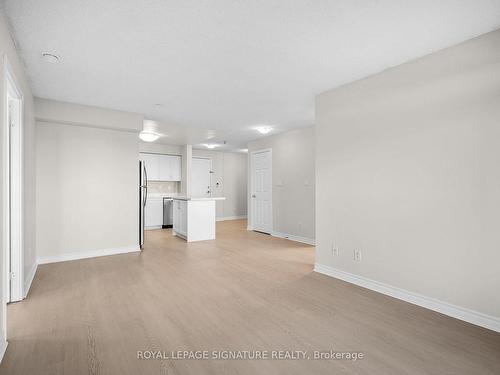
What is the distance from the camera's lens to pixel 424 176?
110 inches

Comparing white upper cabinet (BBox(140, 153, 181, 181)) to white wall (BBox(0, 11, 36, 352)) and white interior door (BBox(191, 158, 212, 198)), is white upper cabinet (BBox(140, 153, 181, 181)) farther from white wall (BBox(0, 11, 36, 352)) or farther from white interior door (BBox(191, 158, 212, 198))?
white wall (BBox(0, 11, 36, 352))

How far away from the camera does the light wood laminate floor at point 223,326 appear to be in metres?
1.85

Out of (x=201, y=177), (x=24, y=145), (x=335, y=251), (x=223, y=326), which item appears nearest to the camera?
(x=223, y=326)

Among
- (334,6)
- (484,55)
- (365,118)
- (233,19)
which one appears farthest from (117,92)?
(484,55)

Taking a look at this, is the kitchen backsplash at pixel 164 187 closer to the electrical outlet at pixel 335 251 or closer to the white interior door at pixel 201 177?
the white interior door at pixel 201 177

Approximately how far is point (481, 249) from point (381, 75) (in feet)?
6.75

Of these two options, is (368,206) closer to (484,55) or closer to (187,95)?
(484,55)

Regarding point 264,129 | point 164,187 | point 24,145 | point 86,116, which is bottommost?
point 164,187

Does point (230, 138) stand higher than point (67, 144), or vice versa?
point (230, 138)

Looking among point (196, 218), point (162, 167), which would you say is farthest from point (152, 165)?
point (196, 218)

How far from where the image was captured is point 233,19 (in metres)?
2.18

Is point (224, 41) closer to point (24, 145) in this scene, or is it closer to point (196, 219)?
point (24, 145)

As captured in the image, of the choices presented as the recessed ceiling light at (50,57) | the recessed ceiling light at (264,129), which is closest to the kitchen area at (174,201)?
the recessed ceiling light at (264,129)

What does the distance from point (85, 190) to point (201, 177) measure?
16.4ft
